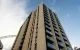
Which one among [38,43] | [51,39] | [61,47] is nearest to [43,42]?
[38,43]

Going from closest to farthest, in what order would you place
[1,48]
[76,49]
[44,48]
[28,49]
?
[44,48] < [28,49] < [76,49] < [1,48]

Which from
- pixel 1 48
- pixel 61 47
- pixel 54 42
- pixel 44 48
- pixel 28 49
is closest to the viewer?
pixel 44 48

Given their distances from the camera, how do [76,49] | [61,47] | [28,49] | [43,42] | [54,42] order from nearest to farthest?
[43,42] < [28,49] < [54,42] < [61,47] < [76,49]

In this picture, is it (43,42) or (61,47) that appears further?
(61,47)

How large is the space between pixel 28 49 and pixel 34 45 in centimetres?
205

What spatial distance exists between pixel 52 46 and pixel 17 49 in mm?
9460

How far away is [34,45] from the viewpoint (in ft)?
87.6

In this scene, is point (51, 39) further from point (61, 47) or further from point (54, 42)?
point (61, 47)

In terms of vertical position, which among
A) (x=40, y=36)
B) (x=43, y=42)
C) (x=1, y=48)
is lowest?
(x=43, y=42)

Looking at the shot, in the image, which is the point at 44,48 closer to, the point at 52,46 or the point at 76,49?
the point at 52,46

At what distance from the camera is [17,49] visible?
33906mm

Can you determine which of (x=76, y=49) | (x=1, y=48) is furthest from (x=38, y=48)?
(x=1, y=48)

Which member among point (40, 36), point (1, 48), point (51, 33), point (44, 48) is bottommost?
point (44, 48)

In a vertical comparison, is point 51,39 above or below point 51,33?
below
